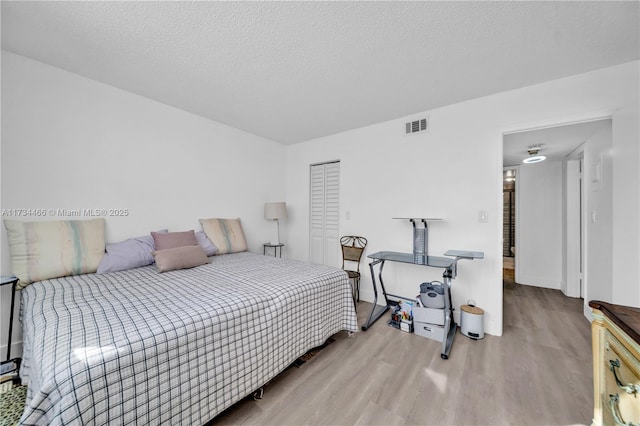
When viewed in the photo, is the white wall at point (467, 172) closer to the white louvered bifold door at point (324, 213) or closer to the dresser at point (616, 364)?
the white louvered bifold door at point (324, 213)

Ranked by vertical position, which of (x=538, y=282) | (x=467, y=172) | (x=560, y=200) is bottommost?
(x=538, y=282)

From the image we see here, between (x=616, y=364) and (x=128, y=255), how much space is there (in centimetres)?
333

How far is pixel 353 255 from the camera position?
11.4 feet

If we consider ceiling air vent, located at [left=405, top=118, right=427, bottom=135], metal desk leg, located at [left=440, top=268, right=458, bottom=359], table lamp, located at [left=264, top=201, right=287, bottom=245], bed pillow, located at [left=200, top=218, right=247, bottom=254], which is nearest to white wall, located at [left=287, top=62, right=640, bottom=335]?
ceiling air vent, located at [left=405, top=118, right=427, bottom=135]

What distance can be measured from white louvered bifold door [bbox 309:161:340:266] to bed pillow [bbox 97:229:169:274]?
2335 millimetres

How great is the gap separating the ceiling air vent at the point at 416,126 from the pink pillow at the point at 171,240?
290 centimetres

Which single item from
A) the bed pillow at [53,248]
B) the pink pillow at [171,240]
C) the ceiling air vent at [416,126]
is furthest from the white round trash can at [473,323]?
the bed pillow at [53,248]

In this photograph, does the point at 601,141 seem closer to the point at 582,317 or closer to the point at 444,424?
the point at 582,317

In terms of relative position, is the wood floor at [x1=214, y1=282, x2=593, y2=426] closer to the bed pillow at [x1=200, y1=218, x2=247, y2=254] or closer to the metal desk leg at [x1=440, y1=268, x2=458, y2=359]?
the metal desk leg at [x1=440, y1=268, x2=458, y2=359]

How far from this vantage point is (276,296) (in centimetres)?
172

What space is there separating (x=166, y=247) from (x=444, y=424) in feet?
8.86

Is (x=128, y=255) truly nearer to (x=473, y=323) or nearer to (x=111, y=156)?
(x=111, y=156)

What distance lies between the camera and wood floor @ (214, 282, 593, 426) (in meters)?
1.45

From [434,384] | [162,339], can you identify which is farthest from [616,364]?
[162,339]
